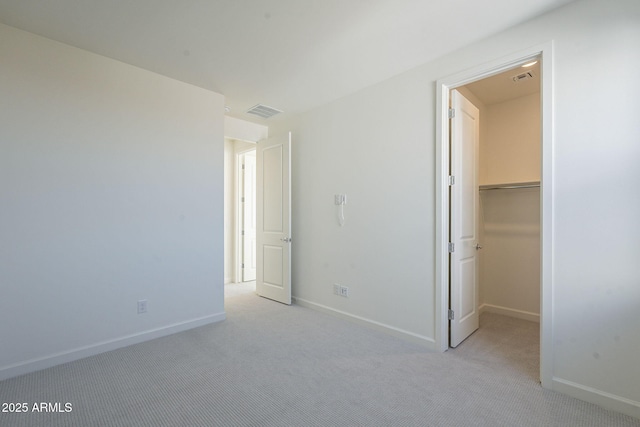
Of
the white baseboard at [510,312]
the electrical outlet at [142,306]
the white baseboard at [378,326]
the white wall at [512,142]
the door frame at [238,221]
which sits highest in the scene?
the white wall at [512,142]

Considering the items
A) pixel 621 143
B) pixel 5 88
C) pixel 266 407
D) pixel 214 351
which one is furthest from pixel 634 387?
pixel 5 88

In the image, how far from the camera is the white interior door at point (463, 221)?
2.77 m

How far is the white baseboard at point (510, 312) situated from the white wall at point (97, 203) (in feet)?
11.2

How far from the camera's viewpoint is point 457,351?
108 inches

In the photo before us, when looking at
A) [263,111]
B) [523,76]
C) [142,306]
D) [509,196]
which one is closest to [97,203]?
[142,306]

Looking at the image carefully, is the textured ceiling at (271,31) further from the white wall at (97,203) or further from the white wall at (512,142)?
the white wall at (512,142)

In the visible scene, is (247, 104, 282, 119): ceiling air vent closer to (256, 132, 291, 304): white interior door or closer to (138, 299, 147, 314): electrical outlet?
(256, 132, 291, 304): white interior door

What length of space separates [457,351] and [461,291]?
543mm

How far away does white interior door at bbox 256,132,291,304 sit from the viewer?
420 cm

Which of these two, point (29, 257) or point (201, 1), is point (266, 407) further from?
point (201, 1)

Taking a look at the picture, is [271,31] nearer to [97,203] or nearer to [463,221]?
[97,203]

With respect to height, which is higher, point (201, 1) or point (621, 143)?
point (201, 1)

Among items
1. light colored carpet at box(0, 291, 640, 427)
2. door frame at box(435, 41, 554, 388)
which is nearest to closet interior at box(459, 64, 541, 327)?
light colored carpet at box(0, 291, 640, 427)

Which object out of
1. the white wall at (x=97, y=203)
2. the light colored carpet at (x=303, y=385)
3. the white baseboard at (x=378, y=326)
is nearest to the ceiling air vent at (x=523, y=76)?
the light colored carpet at (x=303, y=385)
